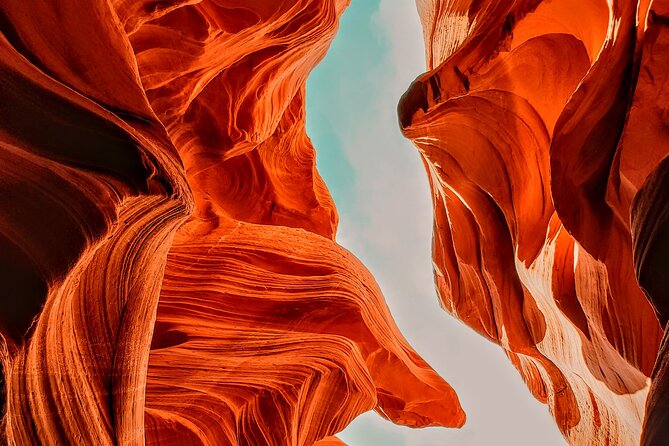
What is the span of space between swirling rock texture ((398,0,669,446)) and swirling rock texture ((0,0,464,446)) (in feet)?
3.87

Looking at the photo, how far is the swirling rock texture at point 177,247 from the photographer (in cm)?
240

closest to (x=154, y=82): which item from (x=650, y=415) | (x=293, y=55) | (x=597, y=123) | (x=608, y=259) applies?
(x=293, y=55)

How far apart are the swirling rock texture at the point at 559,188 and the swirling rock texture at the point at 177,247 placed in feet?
3.87

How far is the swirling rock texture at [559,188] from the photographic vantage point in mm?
3832

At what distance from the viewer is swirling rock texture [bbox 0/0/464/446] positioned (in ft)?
7.87

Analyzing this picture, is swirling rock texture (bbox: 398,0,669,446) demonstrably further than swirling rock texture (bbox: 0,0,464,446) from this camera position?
Yes

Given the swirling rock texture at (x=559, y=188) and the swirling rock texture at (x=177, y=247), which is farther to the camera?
the swirling rock texture at (x=559, y=188)

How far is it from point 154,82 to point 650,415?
4.27 meters

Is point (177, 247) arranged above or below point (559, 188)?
above

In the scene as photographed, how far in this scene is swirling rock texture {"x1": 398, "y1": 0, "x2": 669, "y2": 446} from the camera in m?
3.83

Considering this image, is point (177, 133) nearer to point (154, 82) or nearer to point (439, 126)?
point (154, 82)

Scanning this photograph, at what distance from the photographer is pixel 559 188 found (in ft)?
13.8

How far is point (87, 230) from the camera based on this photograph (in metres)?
2.35

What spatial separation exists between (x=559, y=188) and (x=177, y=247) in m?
3.13
